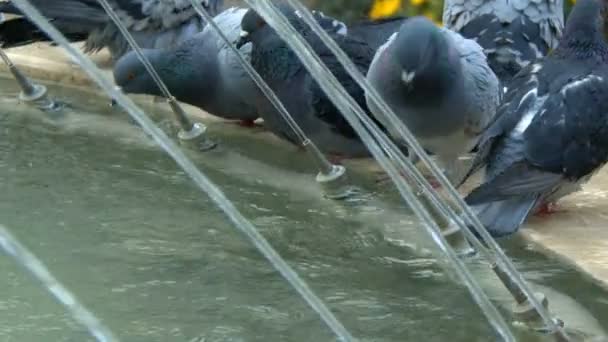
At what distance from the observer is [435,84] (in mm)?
4875

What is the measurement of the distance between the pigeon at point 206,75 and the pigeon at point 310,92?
17cm

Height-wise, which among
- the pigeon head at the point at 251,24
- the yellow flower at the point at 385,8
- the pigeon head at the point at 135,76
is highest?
the pigeon head at the point at 251,24

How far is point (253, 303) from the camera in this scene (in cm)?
398

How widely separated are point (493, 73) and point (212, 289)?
1.73m

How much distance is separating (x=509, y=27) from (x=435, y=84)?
1.07m

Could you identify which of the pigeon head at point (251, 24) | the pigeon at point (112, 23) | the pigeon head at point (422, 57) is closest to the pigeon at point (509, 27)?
the pigeon head at point (422, 57)

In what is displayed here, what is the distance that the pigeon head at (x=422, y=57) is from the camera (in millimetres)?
4824

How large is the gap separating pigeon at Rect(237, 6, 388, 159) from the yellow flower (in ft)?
3.82

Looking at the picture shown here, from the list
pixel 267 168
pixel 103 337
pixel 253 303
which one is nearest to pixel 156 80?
pixel 267 168

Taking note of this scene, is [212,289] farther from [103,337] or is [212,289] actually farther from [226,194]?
[226,194]

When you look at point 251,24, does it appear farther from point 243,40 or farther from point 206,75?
point 206,75

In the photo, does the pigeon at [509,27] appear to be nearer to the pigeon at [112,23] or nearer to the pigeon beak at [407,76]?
the pigeon beak at [407,76]

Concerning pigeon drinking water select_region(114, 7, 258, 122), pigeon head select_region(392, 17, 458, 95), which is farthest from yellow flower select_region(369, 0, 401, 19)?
pigeon head select_region(392, 17, 458, 95)

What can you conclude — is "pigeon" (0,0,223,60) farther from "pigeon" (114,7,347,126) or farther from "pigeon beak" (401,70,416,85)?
"pigeon beak" (401,70,416,85)
